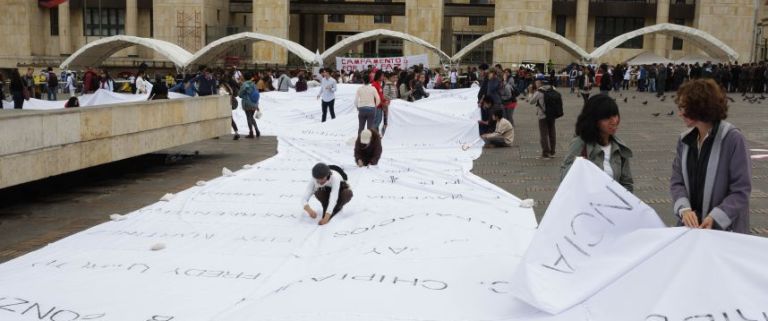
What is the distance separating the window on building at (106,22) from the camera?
55.9 metres

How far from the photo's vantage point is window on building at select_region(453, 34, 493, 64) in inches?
2340

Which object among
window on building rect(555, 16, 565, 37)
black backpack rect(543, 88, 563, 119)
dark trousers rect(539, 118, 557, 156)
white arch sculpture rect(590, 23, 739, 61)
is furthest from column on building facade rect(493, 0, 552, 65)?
black backpack rect(543, 88, 563, 119)

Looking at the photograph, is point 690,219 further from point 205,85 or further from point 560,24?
point 560,24

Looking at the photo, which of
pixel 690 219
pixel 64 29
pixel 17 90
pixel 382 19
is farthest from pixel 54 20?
pixel 690 219

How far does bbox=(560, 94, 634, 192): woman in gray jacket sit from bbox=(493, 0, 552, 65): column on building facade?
42611mm

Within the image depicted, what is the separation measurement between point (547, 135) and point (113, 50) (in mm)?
32982

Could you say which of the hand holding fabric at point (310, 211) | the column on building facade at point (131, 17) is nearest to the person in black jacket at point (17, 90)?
the hand holding fabric at point (310, 211)

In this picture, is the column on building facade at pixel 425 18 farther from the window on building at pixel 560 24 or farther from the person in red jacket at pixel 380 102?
the person in red jacket at pixel 380 102

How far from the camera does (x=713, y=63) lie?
134 ft

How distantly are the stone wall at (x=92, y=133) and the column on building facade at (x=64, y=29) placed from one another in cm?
4449

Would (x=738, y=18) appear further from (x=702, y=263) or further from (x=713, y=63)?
(x=702, y=263)

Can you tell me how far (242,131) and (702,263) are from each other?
52.6ft

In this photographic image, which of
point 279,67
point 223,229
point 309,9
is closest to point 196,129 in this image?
point 223,229

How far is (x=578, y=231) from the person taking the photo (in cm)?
475
